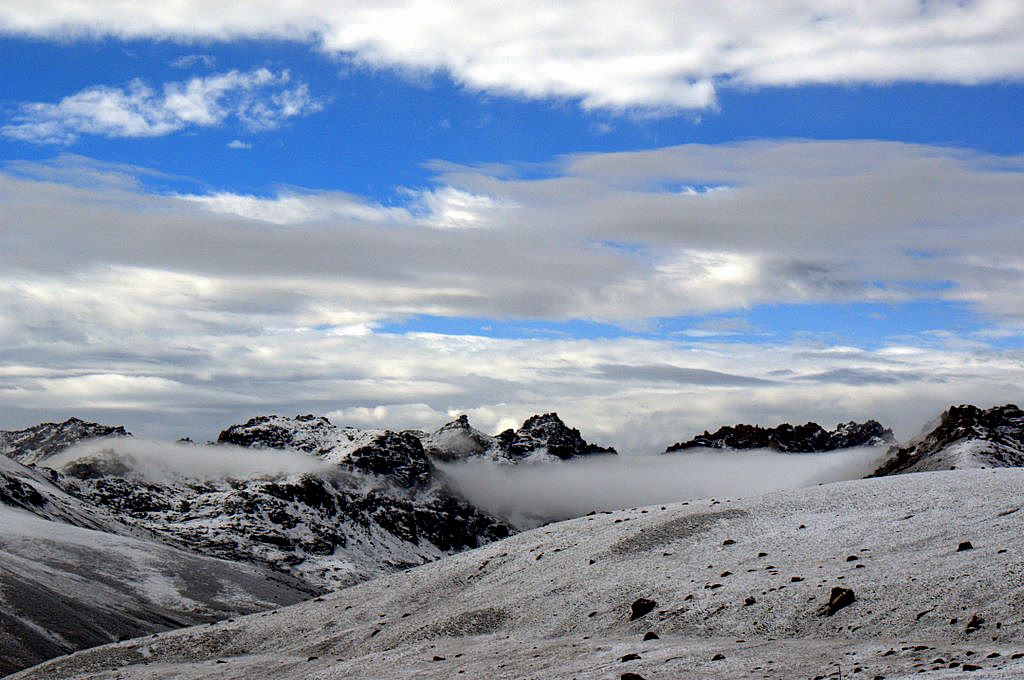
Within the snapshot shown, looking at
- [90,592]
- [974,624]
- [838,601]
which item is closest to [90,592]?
[90,592]

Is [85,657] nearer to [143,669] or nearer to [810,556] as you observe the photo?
[143,669]

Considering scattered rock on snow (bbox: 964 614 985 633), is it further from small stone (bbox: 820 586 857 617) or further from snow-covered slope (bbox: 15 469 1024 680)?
small stone (bbox: 820 586 857 617)

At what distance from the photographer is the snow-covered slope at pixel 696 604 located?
100 ft

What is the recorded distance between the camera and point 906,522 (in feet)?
145

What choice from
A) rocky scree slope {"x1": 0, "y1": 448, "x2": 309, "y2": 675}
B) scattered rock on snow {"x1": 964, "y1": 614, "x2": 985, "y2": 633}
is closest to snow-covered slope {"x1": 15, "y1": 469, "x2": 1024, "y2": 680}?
scattered rock on snow {"x1": 964, "y1": 614, "x2": 985, "y2": 633}

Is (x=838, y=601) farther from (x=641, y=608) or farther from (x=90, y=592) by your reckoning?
(x=90, y=592)

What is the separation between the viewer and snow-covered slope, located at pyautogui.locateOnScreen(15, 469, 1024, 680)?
30609 mm

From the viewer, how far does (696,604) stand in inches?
1512

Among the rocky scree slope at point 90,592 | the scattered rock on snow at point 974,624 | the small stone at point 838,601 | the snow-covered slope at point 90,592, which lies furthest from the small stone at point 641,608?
the snow-covered slope at point 90,592

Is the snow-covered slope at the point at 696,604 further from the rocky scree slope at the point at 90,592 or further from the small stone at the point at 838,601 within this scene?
the rocky scree slope at the point at 90,592

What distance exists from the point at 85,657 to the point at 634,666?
33.2 meters

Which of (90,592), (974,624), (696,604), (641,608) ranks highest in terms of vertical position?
(974,624)

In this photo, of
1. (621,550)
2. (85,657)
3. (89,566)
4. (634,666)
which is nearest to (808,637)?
(634,666)

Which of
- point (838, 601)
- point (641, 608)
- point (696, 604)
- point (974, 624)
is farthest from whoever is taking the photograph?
point (641, 608)
